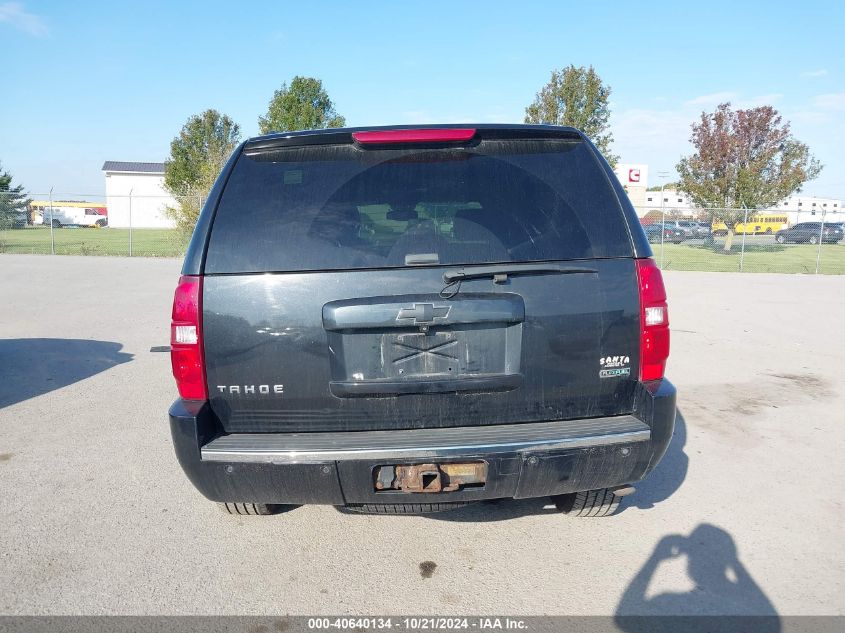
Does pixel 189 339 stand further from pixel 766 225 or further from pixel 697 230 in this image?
pixel 766 225

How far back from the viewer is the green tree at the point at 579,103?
2484 centimetres

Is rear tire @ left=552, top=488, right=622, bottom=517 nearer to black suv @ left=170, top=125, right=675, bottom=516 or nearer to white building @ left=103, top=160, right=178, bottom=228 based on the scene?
black suv @ left=170, top=125, right=675, bottom=516

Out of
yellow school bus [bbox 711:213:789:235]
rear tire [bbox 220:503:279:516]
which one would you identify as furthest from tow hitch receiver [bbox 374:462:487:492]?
yellow school bus [bbox 711:213:789:235]

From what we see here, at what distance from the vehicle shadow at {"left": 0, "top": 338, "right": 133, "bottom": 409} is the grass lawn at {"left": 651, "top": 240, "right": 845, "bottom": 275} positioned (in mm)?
19083

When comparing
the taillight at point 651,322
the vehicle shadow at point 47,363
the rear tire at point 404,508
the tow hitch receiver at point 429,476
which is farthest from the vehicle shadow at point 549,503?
the vehicle shadow at point 47,363

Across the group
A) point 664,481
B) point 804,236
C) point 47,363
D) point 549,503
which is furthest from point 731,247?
point 549,503

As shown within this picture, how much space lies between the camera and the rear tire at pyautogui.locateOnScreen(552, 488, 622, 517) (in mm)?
3258

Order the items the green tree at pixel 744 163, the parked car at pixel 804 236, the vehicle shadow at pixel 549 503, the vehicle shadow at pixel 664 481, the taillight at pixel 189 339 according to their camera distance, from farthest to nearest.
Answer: the parked car at pixel 804 236 < the green tree at pixel 744 163 < the vehicle shadow at pixel 664 481 < the vehicle shadow at pixel 549 503 < the taillight at pixel 189 339

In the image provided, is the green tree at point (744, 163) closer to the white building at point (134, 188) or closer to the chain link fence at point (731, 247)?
the chain link fence at point (731, 247)

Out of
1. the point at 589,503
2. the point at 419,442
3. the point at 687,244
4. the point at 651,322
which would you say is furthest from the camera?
the point at 687,244

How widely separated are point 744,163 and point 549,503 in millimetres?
29354

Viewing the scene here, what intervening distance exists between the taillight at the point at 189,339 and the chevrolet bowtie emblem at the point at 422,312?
844 millimetres

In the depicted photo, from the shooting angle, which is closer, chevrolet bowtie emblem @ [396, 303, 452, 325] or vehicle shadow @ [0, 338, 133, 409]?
chevrolet bowtie emblem @ [396, 303, 452, 325]

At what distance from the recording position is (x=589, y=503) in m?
3.32
